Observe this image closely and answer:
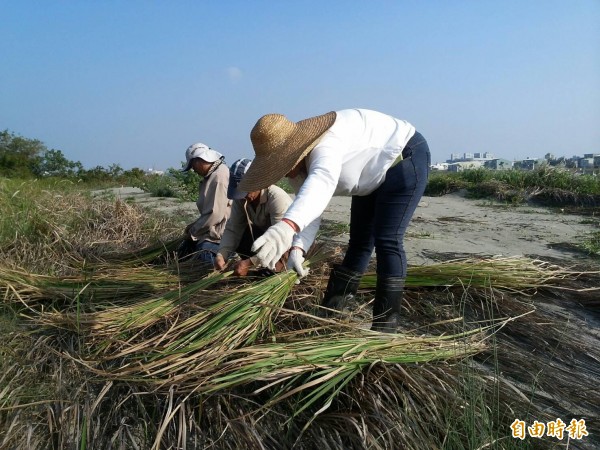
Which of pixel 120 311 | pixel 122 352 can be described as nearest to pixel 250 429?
pixel 122 352

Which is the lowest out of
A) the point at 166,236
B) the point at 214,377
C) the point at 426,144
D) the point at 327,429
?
the point at 327,429

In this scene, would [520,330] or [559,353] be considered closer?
[559,353]

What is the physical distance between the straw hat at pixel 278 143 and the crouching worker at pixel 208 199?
142cm

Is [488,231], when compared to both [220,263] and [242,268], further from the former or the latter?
[242,268]

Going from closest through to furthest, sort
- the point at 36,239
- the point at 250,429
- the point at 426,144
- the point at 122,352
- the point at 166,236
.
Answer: the point at 250,429
the point at 122,352
the point at 426,144
the point at 36,239
the point at 166,236

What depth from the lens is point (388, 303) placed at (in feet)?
6.73

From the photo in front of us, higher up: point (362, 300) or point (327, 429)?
point (362, 300)

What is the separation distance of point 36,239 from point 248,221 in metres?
2.08

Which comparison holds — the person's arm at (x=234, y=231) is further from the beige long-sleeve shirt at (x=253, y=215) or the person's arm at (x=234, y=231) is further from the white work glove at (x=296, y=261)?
the white work glove at (x=296, y=261)

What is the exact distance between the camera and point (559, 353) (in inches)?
80.7

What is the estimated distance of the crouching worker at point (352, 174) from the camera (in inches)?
64.9

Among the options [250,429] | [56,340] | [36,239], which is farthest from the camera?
[36,239]

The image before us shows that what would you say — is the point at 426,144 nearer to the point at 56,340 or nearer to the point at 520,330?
the point at 520,330

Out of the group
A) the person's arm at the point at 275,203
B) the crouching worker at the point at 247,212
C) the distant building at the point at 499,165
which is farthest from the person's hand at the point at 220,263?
the distant building at the point at 499,165
